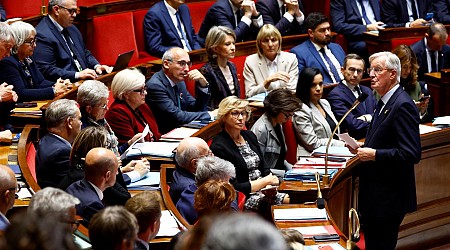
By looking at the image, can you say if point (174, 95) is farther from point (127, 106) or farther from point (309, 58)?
point (309, 58)

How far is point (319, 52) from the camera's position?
6.66 m

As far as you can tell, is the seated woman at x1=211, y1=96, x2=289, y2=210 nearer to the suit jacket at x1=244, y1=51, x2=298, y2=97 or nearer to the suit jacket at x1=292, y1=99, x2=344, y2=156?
the suit jacket at x1=292, y1=99, x2=344, y2=156

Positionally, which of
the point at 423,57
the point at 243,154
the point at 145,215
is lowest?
the point at 423,57

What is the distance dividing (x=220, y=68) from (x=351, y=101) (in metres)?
0.96

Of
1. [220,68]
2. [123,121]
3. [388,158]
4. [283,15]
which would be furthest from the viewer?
[283,15]

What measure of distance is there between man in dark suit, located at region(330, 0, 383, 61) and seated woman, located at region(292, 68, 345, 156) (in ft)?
7.22

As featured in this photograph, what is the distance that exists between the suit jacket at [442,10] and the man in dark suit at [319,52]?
175 centimetres

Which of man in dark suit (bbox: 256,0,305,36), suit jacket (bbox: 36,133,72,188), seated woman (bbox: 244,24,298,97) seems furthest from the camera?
man in dark suit (bbox: 256,0,305,36)

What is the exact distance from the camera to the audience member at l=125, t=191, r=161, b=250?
3.01 metres

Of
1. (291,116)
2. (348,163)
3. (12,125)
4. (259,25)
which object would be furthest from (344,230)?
(259,25)

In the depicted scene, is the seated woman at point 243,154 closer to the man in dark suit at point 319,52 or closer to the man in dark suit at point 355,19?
the man in dark suit at point 319,52

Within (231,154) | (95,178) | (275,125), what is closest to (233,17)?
(275,125)

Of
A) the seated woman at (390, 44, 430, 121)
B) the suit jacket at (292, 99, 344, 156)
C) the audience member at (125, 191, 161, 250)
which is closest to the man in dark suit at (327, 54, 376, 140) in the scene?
the suit jacket at (292, 99, 344, 156)

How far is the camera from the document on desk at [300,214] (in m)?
3.78
